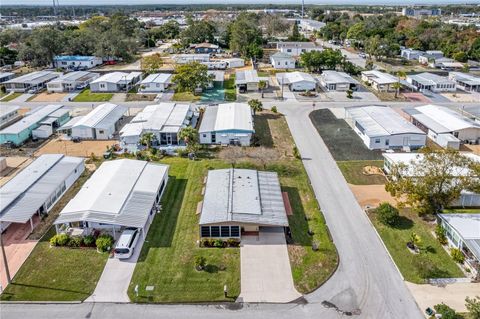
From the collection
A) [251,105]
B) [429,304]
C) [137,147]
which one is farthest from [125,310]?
[251,105]

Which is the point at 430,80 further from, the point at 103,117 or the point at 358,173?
the point at 103,117

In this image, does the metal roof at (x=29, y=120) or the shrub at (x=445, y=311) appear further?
the metal roof at (x=29, y=120)

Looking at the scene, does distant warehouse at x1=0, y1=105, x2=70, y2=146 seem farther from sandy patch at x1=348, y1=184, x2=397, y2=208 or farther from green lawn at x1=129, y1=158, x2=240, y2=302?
sandy patch at x1=348, y1=184, x2=397, y2=208

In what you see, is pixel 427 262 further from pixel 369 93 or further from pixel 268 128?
pixel 369 93

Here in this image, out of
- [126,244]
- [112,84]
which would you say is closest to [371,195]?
[126,244]

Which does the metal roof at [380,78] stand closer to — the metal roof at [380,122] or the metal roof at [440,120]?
the metal roof at [440,120]

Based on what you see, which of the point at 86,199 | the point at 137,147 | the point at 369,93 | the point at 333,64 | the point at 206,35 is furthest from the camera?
the point at 206,35

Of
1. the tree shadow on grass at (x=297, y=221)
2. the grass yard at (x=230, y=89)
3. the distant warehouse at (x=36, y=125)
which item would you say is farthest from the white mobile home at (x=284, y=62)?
the tree shadow on grass at (x=297, y=221)

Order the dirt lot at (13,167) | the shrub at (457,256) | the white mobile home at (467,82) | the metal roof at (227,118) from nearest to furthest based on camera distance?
the shrub at (457,256) < the dirt lot at (13,167) < the metal roof at (227,118) < the white mobile home at (467,82)
